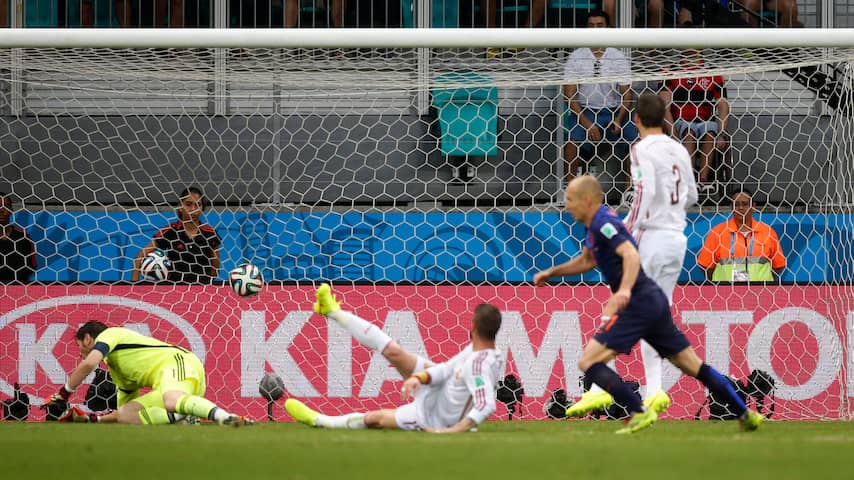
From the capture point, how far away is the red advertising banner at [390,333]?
31.7ft

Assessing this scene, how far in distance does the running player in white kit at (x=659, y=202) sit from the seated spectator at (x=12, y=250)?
16.5 feet

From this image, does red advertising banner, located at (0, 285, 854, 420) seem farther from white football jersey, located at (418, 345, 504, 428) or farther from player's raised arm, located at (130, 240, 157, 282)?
white football jersey, located at (418, 345, 504, 428)

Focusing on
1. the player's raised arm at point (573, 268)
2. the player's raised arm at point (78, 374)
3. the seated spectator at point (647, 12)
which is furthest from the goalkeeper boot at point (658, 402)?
the seated spectator at point (647, 12)

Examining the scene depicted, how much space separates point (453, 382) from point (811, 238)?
459 cm

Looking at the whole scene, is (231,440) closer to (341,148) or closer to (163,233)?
(163,233)

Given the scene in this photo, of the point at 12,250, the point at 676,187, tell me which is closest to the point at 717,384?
the point at 676,187

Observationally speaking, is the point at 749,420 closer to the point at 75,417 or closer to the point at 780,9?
the point at 75,417

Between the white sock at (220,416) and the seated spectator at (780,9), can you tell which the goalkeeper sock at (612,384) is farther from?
the seated spectator at (780,9)

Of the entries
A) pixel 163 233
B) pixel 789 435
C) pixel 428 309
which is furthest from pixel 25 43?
pixel 789 435

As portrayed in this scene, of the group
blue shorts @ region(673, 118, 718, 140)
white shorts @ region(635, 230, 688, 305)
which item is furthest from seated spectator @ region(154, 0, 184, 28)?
white shorts @ region(635, 230, 688, 305)

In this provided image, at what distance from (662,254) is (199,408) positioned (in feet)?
9.93

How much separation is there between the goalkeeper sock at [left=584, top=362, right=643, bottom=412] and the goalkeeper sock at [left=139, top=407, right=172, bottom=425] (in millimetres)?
3291

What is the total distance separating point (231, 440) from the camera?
6164 millimetres

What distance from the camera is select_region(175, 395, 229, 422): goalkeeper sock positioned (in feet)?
25.1
